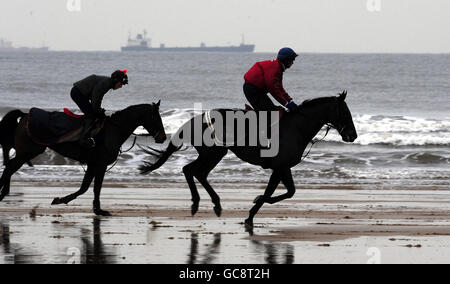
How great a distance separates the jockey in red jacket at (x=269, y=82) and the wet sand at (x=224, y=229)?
1.53m

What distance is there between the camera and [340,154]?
23312 millimetres

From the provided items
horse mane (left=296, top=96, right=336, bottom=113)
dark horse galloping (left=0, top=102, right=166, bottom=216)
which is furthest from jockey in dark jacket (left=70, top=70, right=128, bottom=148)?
horse mane (left=296, top=96, right=336, bottom=113)

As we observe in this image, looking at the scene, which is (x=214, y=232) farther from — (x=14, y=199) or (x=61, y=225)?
(x=14, y=199)

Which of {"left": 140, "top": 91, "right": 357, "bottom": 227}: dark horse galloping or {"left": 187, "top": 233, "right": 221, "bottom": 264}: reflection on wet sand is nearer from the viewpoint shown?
{"left": 187, "top": 233, "right": 221, "bottom": 264}: reflection on wet sand

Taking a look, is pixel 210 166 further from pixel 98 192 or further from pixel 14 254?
pixel 14 254

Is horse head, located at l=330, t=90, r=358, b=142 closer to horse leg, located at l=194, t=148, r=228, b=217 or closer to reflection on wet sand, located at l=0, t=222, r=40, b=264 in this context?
horse leg, located at l=194, t=148, r=228, b=217

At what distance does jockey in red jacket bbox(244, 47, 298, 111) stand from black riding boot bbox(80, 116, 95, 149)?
2123 mm

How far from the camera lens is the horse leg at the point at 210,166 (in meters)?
11.8

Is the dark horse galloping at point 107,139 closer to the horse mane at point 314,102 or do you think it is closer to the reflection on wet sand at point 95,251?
the reflection on wet sand at point 95,251

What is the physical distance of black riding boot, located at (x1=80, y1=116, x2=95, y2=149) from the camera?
39.4ft

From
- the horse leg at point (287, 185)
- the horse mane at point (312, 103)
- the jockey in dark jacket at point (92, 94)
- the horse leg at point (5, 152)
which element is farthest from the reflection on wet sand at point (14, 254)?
the horse leg at point (5, 152)

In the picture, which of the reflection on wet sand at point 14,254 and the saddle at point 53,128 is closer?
the reflection on wet sand at point 14,254
